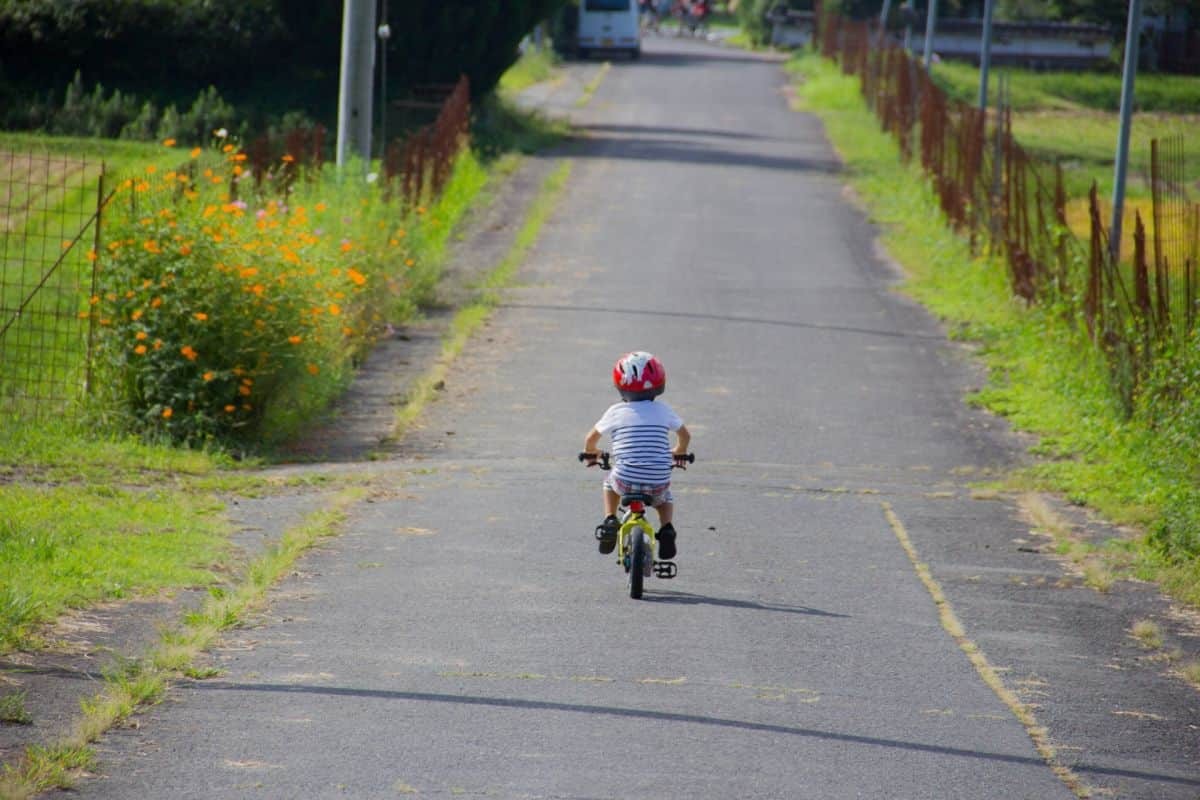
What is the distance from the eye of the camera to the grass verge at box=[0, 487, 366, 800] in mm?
5543

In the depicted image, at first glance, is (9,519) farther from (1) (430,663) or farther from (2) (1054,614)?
(2) (1054,614)

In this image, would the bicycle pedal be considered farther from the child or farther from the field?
the field

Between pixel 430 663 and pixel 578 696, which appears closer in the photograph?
pixel 578 696

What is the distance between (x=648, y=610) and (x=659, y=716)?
6.26ft

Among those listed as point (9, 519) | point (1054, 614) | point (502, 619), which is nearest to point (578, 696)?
point (502, 619)

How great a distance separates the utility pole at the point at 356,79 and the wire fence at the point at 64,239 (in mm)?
444

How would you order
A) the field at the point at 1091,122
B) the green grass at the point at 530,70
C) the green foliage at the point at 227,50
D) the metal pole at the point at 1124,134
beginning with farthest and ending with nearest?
the green grass at the point at 530,70
the green foliage at the point at 227,50
the field at the point at 1091,122
the metal pole at the point at 1124,134

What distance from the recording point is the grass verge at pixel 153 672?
5.54 meters

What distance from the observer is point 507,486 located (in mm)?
11992

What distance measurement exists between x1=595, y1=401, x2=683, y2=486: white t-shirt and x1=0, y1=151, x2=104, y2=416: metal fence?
5.41m

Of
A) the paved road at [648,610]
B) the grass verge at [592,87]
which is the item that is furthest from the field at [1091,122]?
the grass verge at [592,87]

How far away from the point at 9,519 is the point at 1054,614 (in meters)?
5.67

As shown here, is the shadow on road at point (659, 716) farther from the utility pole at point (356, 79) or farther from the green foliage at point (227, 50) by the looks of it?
the green foliage at point (227, 50)

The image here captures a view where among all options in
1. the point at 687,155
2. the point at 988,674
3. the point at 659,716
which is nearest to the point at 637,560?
the point at 988,674
